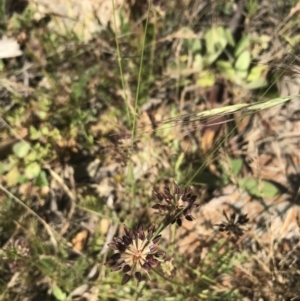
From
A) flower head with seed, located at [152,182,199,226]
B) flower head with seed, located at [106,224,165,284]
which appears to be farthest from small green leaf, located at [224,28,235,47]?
flower head with seed, located at [106,224,165,284]

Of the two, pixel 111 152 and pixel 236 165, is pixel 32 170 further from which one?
pixel 236 165

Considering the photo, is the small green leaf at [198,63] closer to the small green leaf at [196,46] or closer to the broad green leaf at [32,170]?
the small green leaf at [196,46]

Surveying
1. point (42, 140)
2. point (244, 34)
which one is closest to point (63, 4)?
point (42, 140)

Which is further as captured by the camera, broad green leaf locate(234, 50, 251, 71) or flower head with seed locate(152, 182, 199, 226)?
broad green leaf locate(234, 50, 251, 71)

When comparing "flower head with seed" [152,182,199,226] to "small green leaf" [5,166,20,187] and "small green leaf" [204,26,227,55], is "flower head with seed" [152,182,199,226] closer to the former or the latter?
"small green leaf" [5,166,20,187]

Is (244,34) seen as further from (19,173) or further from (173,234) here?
(19,173)

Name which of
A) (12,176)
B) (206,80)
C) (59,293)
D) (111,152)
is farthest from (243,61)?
(59,293)

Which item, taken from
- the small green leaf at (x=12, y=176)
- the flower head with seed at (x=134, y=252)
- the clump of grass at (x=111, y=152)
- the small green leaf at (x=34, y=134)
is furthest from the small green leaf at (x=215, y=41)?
the flower head with seed at (x=134, y=252)
